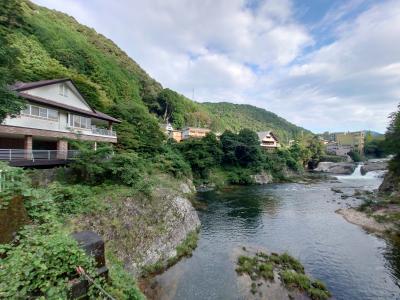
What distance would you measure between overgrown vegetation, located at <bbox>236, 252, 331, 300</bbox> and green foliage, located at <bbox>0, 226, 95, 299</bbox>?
11.5 meters

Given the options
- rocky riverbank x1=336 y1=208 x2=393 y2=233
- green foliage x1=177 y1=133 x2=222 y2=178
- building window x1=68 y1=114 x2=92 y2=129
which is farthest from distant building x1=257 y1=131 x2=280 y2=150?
building window x1=68 y1=114 x2=92 y2=129

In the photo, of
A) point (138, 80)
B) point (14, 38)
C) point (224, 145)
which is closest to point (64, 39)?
point (14, 38)

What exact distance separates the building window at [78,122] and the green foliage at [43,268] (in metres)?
19.2

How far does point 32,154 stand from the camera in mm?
16281

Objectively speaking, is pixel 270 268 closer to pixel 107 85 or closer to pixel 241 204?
pixel 241 204

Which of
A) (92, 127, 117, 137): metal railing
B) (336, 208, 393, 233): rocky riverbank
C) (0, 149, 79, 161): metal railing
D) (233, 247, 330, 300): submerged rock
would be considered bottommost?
(233, 247, 330, 300): submerged rock

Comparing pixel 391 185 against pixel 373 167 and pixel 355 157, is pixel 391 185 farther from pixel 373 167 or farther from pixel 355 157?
pixel 355 157

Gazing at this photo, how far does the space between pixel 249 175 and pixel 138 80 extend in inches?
2138

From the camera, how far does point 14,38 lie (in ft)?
122

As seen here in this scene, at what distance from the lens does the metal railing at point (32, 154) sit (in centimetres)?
1472

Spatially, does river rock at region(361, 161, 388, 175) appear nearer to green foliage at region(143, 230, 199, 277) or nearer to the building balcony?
green foliage at region(143, 230, 199, 277)

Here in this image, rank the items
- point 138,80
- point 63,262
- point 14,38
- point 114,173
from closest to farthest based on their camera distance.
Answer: point 63,262 → point 114,173 → point 14,38 → point 138,80

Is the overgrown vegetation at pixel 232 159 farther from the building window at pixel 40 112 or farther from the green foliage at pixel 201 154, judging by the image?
the building window at pixel 40 112

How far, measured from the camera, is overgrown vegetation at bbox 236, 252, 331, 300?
1251 cm
